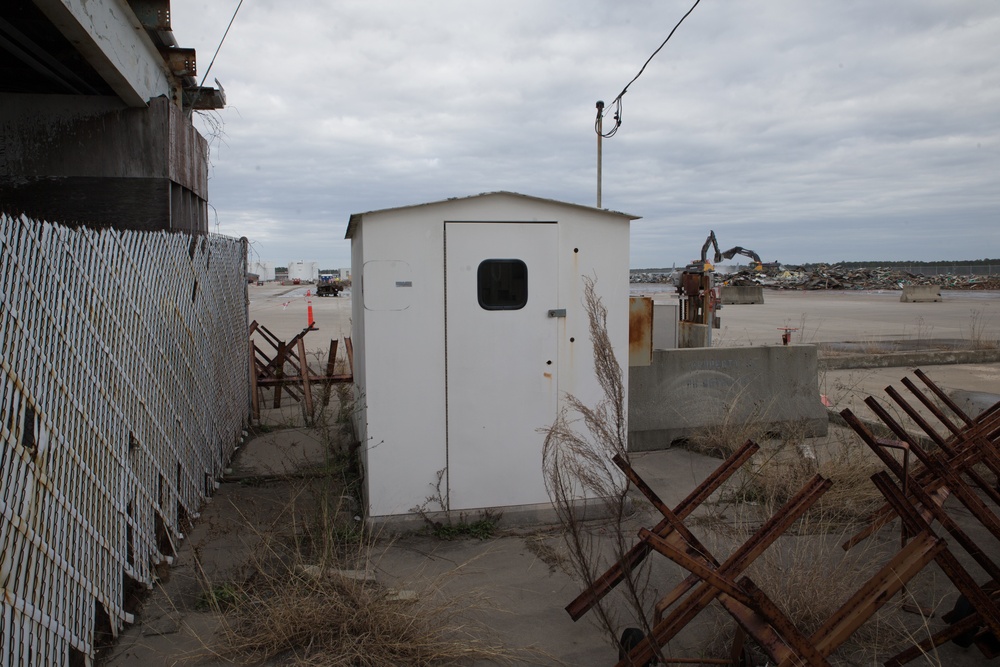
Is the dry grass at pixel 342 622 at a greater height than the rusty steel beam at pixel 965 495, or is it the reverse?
the rusty steel beam at pixel 965 495

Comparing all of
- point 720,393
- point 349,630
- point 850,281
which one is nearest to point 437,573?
point 349,630

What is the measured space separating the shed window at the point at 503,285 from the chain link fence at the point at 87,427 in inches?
96.2

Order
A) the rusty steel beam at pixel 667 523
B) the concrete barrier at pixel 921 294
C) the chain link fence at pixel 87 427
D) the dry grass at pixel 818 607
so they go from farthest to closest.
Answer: the concrete barrier at pixel 921 294 < the dry grass at pixel 818 607 < the chain link fence at pixel 87 427 < the rusty steel beam at pixel 667 523

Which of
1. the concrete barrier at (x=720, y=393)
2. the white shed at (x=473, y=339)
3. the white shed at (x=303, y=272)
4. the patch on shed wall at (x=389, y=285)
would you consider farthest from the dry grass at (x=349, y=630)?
the white shed at (x=303, y=272)

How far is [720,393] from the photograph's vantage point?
8180 mm

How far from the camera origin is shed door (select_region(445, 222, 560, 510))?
18.0 feet

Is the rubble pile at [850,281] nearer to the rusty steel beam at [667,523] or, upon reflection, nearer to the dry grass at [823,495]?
the dry grass at [823,495]

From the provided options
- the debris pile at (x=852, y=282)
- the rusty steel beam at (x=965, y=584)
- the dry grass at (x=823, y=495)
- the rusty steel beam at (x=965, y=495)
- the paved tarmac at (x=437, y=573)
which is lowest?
the paved tarmac at (x=437, y=573)

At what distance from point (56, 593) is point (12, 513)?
1.93 ft

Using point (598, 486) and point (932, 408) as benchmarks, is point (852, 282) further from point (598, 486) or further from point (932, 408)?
point (598, 486)

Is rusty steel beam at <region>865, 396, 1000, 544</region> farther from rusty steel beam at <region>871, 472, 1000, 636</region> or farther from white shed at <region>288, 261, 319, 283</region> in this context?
white shed at <region>288, 261, 319, 283</region>

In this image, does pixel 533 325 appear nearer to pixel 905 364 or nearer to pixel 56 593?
pixel 56 593

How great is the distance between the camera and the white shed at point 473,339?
539 cm

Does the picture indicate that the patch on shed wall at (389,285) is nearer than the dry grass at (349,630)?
No
